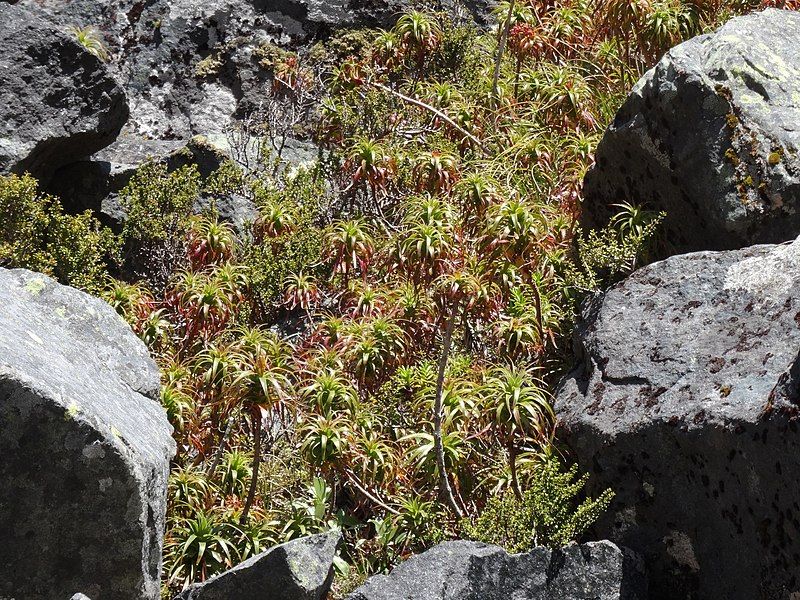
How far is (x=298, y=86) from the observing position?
11.1m

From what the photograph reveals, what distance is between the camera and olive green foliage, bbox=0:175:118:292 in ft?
26.1

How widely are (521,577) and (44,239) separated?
16.7 ft

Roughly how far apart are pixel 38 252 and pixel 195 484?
8.27ft

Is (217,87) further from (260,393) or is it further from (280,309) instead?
(260,393)

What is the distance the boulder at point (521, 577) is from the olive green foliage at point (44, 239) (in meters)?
4.26

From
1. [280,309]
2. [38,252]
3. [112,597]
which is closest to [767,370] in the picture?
[112,597]

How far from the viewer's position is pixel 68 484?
16.0ft

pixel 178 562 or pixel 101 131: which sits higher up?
pixel 101 131

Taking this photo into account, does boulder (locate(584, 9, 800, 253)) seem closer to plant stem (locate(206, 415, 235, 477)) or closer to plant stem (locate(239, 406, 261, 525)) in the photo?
plant stem (locate(239, 406, 261, 525))

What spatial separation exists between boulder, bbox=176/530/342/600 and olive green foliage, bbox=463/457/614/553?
89 centimetres

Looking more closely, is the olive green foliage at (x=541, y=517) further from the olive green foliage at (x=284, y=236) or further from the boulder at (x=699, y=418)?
the olive green foliage at (x=284, y=236)

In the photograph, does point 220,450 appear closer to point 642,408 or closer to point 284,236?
point 284,236

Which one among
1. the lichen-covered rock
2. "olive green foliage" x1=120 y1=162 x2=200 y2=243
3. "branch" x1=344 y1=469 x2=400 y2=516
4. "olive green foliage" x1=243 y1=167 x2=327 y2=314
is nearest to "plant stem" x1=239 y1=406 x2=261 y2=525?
"branch" x1=344 y1=469 x2=400 y2=516

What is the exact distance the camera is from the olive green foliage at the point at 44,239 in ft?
26.1
